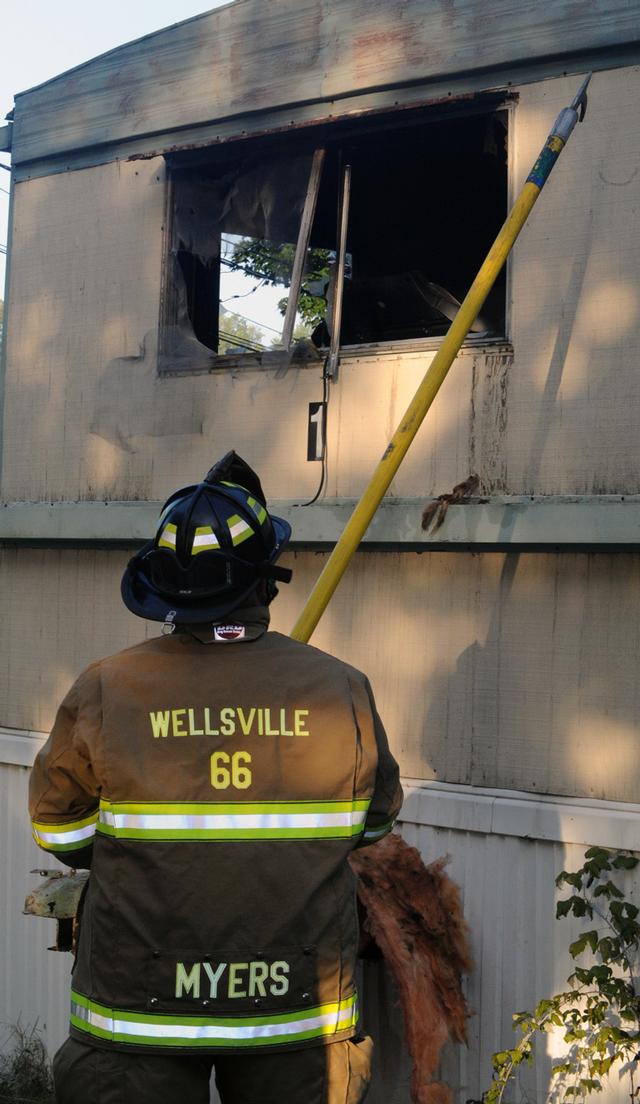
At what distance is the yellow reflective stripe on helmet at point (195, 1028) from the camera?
2.70 metres

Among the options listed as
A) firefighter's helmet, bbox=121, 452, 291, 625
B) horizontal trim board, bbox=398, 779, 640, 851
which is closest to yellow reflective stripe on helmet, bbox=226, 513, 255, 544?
firefighter's helmet, bbox=121, 452, 291, 625

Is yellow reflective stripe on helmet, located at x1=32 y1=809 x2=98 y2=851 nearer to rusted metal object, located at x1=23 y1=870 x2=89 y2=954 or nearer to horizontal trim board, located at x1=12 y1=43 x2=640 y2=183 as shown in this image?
rusted metal object, located at x1=23 y1=870 x2=89 y2=954

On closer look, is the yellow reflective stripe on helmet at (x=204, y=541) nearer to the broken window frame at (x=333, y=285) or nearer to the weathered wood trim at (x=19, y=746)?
the broken window frame at (x=333, y=285)

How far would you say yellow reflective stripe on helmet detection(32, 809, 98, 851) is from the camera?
2875 millimetres

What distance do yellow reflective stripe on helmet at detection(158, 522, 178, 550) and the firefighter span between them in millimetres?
47

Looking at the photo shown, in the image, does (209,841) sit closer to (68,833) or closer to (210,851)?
(210,851)

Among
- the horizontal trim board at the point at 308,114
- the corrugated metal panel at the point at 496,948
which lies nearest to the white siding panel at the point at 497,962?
the corrugated metal panel at the point at 496,948

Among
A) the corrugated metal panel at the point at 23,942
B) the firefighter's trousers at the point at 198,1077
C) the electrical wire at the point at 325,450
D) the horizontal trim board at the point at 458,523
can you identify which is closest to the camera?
the firefighter's trousers at the point at 198,1077

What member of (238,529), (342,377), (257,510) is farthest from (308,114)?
(238,529)

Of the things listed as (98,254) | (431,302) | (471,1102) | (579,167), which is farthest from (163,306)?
(471,1102)

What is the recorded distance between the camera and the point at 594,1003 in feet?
13.4

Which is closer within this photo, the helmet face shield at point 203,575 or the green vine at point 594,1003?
the helmet face shield at point 203,575

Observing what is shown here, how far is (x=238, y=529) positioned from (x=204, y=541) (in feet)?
0.32

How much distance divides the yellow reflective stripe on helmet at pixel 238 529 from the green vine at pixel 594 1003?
1.99 m
